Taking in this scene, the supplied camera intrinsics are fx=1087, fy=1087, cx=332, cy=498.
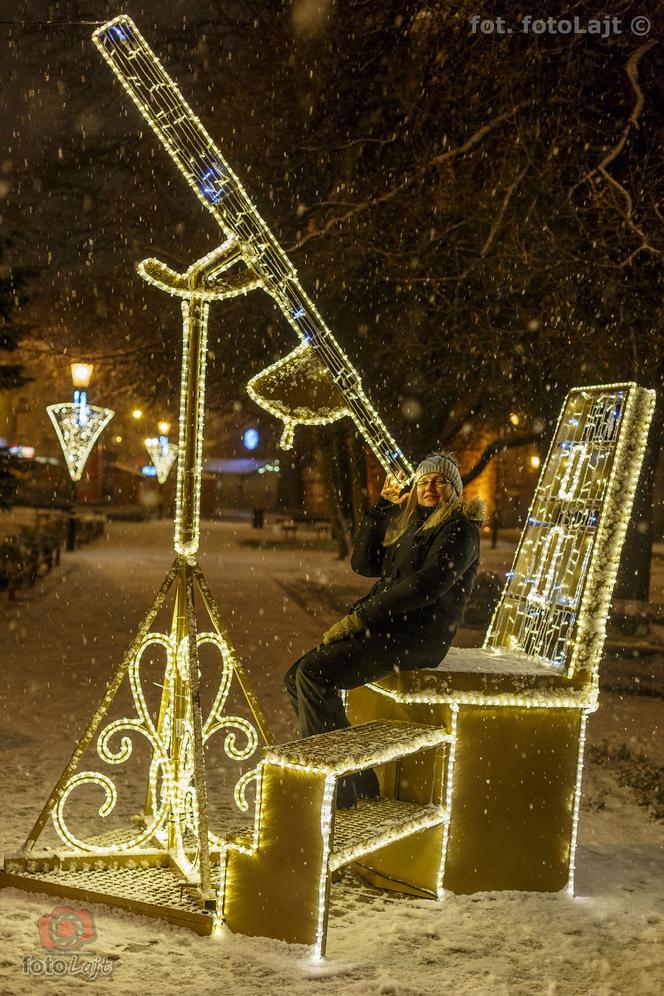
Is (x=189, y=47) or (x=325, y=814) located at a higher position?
(x=189, y=47)

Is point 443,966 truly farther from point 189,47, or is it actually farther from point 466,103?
point 189,47

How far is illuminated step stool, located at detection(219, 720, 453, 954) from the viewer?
4277 millimetres

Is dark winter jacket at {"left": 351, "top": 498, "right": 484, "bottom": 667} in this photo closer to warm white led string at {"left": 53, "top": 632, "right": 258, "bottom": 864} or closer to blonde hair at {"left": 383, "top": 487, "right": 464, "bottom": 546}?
blonde hair at {"left": 383, "top": 487, "right": 464, "bottom": 546}

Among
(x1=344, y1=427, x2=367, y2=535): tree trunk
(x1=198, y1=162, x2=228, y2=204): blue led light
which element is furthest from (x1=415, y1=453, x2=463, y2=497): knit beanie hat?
(x1=344, y1=427, x2=367, y2=535): tree trunk

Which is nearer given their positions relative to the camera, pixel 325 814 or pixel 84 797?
pixel 325 814

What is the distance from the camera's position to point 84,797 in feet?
21.7

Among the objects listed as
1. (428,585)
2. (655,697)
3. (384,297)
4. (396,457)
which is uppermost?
(384,297)

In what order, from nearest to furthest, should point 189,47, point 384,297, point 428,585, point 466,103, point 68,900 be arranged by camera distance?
point 68,900
point 428,585
point 466,103
point 189,47
point 384,297

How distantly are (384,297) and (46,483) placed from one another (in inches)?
2021

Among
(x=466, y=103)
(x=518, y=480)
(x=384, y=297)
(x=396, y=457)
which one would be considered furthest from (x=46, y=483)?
(x=396, y=457)

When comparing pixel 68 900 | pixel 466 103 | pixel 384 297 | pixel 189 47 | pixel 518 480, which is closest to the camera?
pixel 68 900

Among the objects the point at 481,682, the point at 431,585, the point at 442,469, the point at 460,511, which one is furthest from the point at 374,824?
the point at 442,469

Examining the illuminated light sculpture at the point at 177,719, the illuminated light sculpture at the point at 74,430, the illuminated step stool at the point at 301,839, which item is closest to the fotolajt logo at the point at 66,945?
the illuminated light sculpture at the point at 177,719

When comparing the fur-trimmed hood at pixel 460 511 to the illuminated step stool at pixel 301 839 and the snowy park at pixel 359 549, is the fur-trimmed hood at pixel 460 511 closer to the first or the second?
the snowy park at pixel 359 549
